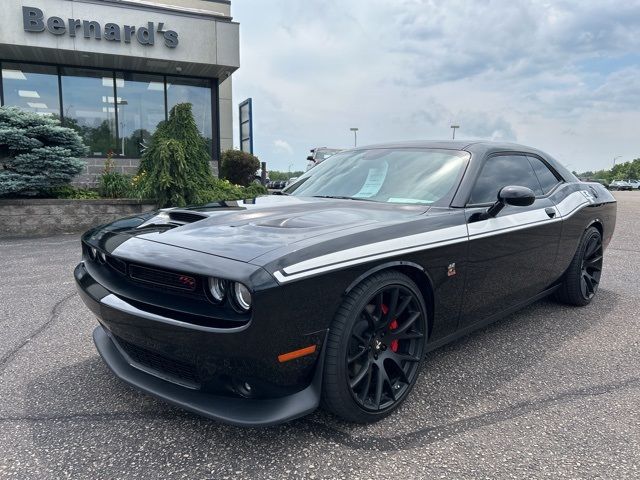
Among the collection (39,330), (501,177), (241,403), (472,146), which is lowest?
(39,330)

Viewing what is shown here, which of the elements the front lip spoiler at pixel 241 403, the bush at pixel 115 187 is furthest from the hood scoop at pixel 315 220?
the bush at pixel 115 187

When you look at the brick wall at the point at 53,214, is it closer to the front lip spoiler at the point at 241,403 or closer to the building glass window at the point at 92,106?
the building glass window at the point at 92,106

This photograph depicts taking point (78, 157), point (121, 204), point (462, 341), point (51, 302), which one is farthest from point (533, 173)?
point (78, 157)

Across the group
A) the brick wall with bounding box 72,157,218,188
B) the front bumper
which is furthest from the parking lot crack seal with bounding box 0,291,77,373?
the brick wall with bounding box 72,157,218,188

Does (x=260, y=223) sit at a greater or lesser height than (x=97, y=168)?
lesser

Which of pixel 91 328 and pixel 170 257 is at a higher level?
pixel 170 257

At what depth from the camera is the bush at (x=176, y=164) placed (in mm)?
9062

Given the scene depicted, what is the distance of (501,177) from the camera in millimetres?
3361

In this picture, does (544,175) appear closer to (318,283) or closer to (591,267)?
(591,267)

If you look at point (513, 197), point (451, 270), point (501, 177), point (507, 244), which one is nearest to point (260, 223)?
point (451, 270)

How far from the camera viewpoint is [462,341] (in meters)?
3.36

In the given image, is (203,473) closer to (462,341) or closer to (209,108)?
(462,341)

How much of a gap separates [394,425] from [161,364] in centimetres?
112

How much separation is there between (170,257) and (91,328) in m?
2.00
